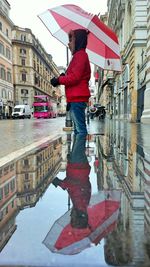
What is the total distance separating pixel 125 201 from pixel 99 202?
162 millimetres

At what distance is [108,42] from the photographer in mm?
6520

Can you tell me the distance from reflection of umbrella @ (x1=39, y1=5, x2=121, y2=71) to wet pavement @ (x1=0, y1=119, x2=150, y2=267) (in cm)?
388

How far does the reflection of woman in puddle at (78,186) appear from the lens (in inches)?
64.7

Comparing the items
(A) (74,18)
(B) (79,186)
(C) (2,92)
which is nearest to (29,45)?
(C) (2,92)

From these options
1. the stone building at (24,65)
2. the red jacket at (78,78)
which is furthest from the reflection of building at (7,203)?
the stone building at (24,65)

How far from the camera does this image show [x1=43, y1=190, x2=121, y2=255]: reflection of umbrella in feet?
4.24

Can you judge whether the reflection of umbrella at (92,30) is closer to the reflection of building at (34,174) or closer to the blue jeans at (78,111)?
the blue jeans at (78,111)

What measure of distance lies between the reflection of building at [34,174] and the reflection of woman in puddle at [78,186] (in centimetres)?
13

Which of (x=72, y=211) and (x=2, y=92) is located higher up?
(x=2, y=92)

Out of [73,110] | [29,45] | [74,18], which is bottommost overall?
[73,110]

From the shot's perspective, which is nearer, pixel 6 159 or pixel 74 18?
pixel 6 159

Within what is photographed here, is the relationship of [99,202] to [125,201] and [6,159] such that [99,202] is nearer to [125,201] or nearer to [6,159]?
[125,201]

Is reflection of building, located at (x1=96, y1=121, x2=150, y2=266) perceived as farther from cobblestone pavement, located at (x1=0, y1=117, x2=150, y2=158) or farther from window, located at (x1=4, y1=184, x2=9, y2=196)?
cobblestone pavement, located at (x1=0, y1=117, x2=150, y2=158)

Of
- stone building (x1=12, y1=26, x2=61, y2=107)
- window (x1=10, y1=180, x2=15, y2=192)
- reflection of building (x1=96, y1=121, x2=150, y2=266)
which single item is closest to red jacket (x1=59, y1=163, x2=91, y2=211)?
reflection of building (x1=96, y1=121, x2=150, y2=266)
